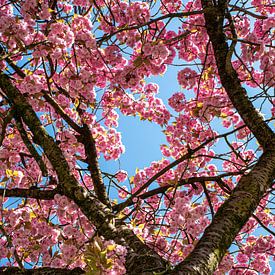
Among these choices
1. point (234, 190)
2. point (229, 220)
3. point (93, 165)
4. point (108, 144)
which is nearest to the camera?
point (229, 220)

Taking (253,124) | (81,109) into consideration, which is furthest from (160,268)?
(81,109)

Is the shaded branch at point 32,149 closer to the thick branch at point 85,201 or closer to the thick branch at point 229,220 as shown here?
the thick branch at point 85,201

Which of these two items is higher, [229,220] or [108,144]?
[108,144]

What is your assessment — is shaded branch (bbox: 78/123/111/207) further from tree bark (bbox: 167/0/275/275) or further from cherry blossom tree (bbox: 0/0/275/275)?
tree bark (bbox: 167/0/275/275)

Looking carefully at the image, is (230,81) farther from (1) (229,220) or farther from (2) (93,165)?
(2) (93,165)

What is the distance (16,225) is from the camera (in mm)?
4605

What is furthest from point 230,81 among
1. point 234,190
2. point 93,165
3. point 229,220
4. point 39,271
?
point 39,271

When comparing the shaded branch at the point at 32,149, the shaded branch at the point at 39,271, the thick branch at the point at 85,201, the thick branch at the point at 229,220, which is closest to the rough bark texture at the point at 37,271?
the shaded branch at the point at 39,271

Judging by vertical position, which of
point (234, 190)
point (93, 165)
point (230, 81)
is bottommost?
point (234, 190)

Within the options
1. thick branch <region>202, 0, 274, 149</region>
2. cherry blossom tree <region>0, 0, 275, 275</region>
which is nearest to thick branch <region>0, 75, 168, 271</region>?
cherry blossom tree <region>0, 0, 275, 275</region>

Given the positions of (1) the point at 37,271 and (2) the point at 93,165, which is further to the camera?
(2) the point at 93,165

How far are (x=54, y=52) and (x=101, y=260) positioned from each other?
3018 mm

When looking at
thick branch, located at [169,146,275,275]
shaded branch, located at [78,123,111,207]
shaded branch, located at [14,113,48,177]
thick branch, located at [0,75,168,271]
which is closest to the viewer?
thick branch, located at [169,146,275,275]

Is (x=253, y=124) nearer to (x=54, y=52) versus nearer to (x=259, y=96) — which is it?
(x=259, y=96)
